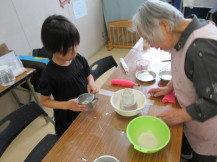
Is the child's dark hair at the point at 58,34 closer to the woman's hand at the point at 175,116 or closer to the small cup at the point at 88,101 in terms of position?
the small cup at the point at 88,101

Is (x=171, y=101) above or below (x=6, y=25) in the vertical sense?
below

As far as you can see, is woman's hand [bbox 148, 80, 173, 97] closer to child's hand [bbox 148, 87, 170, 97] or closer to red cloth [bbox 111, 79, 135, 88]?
child's hand [bbox 148, 87, 170, 97]

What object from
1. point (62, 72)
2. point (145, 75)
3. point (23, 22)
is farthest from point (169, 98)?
point (23, 22)

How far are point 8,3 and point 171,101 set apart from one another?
2006mm

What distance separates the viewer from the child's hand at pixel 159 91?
1.03m

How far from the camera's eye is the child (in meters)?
0.94

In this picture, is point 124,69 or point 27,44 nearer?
point 124,69

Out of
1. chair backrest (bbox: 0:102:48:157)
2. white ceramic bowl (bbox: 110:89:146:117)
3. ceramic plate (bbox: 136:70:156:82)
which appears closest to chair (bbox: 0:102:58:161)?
chair backrest (bbox: 0:102:48:157)

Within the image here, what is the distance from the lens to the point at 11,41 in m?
2.03

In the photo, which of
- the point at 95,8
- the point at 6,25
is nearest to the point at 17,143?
the point at 6,25

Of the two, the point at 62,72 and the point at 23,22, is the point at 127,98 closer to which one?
the point at 62,72

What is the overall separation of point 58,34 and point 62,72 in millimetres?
274

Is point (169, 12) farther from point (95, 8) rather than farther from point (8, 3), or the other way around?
point (95, 8)

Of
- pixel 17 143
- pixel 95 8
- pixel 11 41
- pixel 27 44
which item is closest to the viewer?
pixel 17 143
